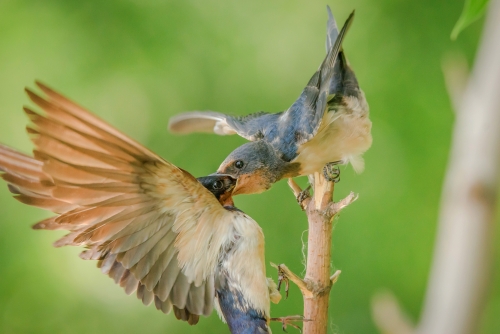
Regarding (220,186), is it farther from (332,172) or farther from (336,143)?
(336,143)

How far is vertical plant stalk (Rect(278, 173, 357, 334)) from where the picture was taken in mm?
1350

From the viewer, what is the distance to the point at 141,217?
124 cm

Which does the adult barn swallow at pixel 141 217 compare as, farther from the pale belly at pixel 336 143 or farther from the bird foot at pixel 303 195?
the pale belly at pixel 336 143

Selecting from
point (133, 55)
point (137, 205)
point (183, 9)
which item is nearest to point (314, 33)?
point (183, 9)

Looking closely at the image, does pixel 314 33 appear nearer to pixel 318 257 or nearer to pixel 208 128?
pixel 208 128

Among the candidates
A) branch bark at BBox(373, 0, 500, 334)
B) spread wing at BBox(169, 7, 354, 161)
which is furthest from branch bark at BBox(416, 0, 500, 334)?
spread wing at BBox(169, 7, 354, 161)

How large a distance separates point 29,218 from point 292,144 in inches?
48.8

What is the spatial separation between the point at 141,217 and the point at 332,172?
742mm

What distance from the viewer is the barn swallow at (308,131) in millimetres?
1726

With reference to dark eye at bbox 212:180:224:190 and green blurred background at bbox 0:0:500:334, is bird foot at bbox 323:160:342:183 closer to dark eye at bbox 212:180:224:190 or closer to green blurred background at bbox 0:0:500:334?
dark eye at bbox 212:180:224:190

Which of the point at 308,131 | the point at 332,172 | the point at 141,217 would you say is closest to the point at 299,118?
the point at 308,131

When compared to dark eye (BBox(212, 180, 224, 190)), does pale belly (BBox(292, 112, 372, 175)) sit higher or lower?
higher

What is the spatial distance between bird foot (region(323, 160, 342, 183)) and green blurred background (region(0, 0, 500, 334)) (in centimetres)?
44

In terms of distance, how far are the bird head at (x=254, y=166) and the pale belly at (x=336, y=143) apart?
0.26 ft
